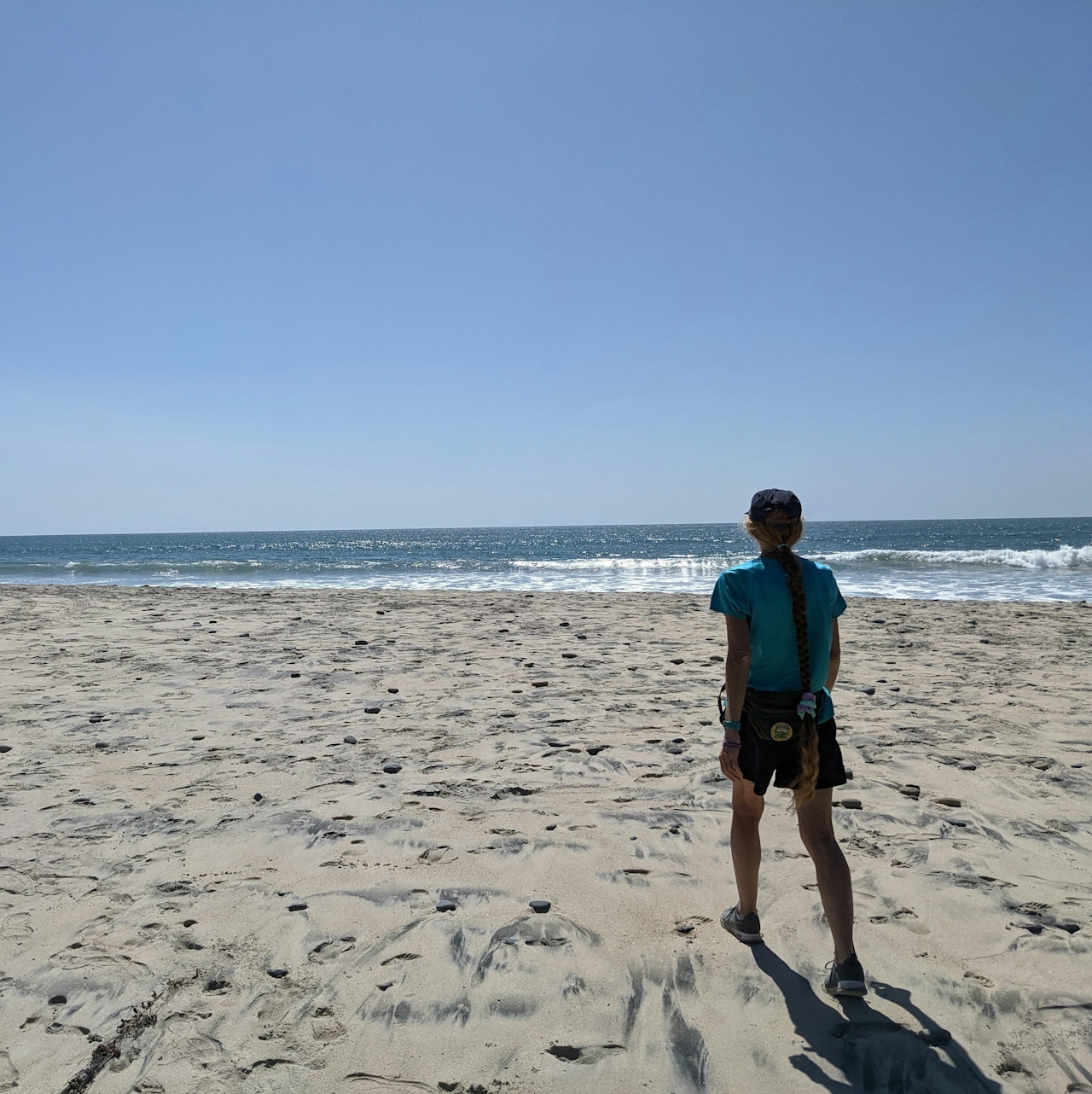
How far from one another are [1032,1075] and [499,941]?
6.67 ft

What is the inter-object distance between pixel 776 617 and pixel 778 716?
41 cm

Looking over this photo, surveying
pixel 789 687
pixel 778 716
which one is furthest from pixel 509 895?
pixel 789 687

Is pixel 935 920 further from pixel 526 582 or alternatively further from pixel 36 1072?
pixel 526 582

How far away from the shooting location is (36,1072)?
2.50 m

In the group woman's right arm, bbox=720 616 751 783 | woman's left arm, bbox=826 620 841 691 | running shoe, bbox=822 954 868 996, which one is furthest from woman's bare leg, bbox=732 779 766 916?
woman's left arm, bbox=826 620 841 691

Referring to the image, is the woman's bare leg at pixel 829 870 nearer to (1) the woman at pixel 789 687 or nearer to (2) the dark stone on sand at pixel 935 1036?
(1) the woman at pixel 789 687

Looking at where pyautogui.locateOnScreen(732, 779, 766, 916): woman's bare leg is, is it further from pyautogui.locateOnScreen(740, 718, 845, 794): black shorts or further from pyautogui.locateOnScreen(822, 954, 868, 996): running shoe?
pyautogui.locateOnScreen(822, 954, 868, 996): running shoe

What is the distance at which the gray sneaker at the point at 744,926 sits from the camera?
3256 millimetres

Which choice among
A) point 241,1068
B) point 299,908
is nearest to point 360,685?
point 299,908

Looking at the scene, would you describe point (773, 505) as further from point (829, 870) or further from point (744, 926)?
point (744, 926)

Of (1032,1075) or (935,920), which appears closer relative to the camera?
(1032,1075)

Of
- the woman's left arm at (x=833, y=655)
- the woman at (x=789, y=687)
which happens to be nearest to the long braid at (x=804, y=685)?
the woman at (x=789, y=687)

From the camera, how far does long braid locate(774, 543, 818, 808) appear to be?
115 inches

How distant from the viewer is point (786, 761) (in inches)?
117
